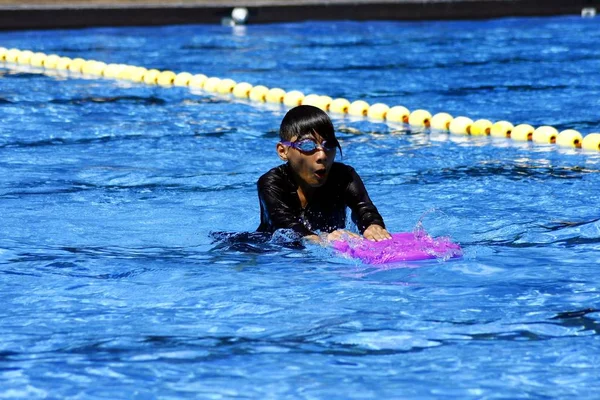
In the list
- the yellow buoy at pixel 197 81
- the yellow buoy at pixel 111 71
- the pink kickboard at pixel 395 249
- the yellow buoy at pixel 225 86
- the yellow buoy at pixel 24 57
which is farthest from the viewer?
the yellow buoy at pixel 24 57

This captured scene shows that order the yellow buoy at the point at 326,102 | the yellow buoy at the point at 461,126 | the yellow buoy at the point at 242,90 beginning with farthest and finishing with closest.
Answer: the yellow buoy at the point at 242,90 → the yellow buoy at the point at 326,102 → the yellow buoy at the point at 461,126

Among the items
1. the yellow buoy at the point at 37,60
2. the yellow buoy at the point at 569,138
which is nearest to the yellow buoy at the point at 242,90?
the yellow buoy at the point at 37,60

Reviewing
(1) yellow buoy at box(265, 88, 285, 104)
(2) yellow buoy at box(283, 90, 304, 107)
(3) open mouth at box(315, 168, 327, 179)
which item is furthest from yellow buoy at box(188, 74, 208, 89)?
(3) open mouth at box(315, 168, 327, 179)

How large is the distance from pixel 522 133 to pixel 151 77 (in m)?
4.86

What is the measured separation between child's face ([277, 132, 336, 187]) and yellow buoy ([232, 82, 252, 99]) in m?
6.09

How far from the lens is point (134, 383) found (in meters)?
3.59

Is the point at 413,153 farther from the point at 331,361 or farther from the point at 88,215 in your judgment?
the point at 331,361

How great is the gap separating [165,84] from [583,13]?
8.86 meters

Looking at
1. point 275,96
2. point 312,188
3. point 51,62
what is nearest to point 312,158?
point 312,188

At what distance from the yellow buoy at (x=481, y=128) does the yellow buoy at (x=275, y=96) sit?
7.74 ft

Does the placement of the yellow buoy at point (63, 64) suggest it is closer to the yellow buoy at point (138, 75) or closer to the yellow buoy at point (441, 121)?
the yellow buoy at point (138, 75)

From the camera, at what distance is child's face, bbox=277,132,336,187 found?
5035mm

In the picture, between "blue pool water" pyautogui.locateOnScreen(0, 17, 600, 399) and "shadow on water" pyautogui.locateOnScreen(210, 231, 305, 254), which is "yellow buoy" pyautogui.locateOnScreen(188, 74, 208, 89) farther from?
"shadow on water" pyautogui.locateOnScreen(210, 231, 305, 254)

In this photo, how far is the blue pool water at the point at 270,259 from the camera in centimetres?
369
